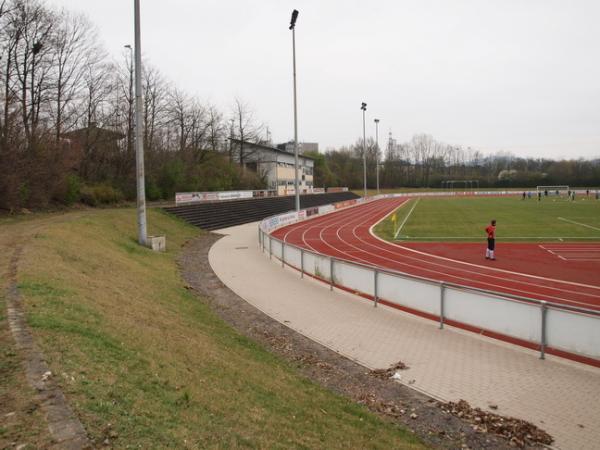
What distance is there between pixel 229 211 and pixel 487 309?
35163 mm

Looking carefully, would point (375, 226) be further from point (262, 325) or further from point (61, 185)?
point (262, 325)

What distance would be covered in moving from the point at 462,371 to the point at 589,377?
2.08 m

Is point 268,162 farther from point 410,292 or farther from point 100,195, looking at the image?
point 410,292

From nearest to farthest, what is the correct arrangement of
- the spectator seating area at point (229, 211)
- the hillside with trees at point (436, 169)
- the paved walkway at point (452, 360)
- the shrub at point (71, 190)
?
the paved walkway at point (452, 360) < the shrub at point (71, 190) < the spectator seating area at point (229, 211) < the hillside with trees at point (436, 169)

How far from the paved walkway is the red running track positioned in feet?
18.1

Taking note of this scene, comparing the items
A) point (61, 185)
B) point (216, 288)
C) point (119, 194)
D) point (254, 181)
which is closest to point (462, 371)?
point (216, 288)

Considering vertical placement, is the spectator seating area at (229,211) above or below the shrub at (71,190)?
below

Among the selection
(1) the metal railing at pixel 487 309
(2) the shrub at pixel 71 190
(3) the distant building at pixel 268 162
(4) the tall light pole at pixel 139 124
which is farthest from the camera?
(3) the distant building at pixel 268 162

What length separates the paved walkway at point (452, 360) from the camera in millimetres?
6219

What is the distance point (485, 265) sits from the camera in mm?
18984

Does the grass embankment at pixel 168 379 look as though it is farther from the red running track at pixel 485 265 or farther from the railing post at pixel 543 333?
the red running track at pixel 485 265

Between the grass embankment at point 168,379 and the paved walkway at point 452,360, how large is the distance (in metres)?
1.75

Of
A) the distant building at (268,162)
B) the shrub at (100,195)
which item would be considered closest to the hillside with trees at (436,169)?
the distant building at (268,162)

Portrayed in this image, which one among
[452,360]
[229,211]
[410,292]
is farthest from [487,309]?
[229,211]
